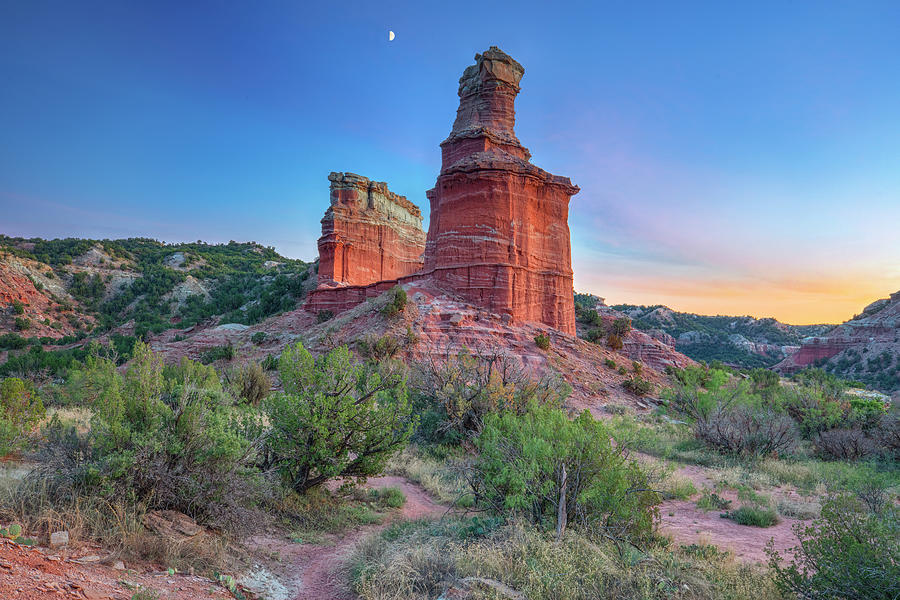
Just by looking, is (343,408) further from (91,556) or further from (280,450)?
(91,556)

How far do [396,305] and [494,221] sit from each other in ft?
26.5

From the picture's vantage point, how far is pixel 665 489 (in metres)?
8.95

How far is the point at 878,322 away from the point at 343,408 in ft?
255

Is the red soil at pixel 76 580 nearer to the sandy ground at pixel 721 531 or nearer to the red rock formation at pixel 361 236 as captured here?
the sandy ground at pixel 721 531

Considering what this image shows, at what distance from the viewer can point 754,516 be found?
7.43 m

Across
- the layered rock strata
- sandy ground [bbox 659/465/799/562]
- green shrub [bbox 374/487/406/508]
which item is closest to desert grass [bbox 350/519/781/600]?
sandy ground [bbox 659/465/799/562]

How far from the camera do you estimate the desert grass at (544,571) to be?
4094mm

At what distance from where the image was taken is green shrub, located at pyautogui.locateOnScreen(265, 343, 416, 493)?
22.5 feet

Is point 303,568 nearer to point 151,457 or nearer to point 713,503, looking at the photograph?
point 151,457

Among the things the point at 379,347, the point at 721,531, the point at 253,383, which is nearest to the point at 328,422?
the point at 721,531

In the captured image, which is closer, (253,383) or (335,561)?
(335,561)

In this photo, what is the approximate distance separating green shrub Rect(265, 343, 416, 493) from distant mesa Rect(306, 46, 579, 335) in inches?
700

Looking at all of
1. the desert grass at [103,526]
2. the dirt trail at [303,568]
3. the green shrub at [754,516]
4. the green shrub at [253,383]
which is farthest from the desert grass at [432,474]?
the green shrub at [253,383]

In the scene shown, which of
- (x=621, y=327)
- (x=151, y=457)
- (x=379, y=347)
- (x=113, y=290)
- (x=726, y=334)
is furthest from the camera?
(x=726, y=334)
